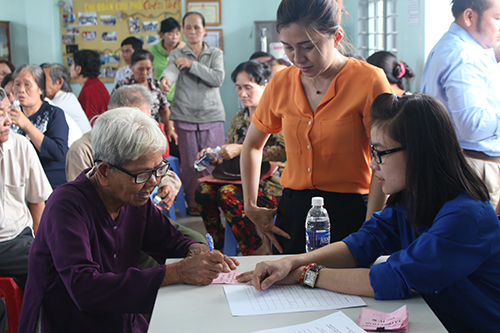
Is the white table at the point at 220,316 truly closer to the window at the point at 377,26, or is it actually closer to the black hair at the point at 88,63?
the window at the point at 377,26

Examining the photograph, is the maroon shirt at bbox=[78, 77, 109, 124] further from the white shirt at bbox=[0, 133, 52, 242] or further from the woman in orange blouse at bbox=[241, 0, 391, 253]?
the woman in orange blouse at bbox=[241, 0, 391, 253]

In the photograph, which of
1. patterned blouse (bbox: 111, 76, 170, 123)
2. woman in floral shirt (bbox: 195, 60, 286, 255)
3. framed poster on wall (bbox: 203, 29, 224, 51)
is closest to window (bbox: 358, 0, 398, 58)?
woman in floral shirt (bbox: 195, 60, 286, 255)

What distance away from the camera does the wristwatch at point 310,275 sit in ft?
4.31

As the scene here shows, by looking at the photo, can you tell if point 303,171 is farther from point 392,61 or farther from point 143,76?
point 143,76

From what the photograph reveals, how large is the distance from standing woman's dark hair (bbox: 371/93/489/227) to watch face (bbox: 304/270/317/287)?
336 mm

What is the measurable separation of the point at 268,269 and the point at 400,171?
46 cm

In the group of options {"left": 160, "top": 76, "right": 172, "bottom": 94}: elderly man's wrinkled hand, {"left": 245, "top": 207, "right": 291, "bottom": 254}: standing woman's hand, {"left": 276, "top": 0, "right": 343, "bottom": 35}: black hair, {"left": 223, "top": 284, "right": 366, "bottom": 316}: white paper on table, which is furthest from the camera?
{"left": 160, "top": 76, "right": 172, "bottom": 94}: elderly man's wrinkled hand

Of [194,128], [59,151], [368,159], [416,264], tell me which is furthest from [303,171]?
[194,128]

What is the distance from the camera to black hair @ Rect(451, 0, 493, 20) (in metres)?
2.33

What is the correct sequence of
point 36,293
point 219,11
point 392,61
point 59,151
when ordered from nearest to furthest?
point 36,293
point 59,151
point 392,61
point 219,11

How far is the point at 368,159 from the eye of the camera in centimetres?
171

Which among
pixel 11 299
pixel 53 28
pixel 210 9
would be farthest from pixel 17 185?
pixel 53 28

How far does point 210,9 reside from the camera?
688 cm

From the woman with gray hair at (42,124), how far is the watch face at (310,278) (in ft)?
7.66
